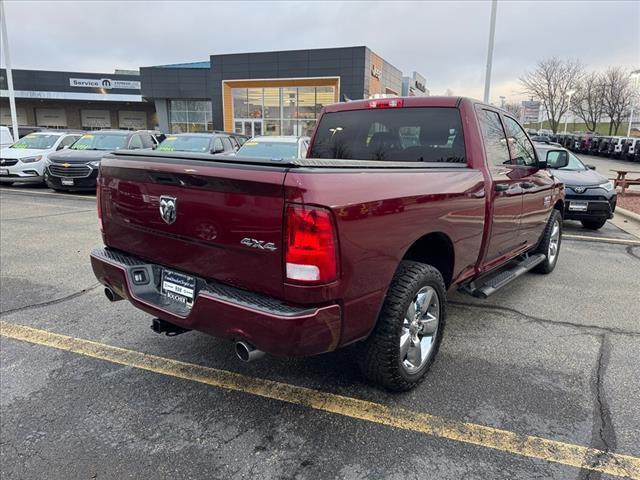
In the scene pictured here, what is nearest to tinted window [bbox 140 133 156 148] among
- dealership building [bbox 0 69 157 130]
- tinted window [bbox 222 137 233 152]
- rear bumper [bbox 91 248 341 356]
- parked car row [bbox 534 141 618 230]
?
tinted window [bbox 222 137 233 152]

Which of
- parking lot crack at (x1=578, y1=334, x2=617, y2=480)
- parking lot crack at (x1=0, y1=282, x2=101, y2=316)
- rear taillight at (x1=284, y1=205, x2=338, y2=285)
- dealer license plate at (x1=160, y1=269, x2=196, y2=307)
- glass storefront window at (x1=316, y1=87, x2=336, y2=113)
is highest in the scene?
glass storefront window at (x1=316, y1=87, x2=336, y2=113)

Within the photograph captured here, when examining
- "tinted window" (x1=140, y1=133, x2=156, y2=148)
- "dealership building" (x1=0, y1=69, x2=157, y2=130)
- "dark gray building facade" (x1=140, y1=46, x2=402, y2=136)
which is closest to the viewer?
"tinted window" (x1=140, y1=133, x2=156, y2=148)

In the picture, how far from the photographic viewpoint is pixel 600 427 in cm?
278

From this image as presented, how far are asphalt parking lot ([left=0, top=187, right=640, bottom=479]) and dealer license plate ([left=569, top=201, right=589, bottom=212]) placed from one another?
4.61 m

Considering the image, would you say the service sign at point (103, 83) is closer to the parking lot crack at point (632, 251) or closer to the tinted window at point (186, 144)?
the tinted window at point (186, 144)

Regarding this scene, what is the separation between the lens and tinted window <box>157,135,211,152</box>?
12633 millimetres

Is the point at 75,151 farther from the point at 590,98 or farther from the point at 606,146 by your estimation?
the point at 590,98

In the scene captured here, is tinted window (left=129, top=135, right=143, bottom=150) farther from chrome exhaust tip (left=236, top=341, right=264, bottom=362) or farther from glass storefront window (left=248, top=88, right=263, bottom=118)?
glass storefront window (left=248, top=88, right=263, bottom=118)

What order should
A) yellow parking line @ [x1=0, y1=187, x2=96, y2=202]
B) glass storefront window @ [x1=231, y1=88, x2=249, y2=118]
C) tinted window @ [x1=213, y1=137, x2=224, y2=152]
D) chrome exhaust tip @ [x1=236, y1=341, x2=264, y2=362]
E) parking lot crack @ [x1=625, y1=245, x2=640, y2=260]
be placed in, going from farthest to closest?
1. glass storefront window @ [x1=231, y1=88, x2=249, y2=118]
2. tinted window @ [x1=213, y1=137, x2=224, y2=152]
3. yellow parking line @ [x1=0, y1=187, x2=96, y2=202]
4. parking lot crack @ [x1=625, y1=245, x2=640, y2=260]
5. chrome exhaust tip @ [x1=236, y1=341, x2=264, y2=362]

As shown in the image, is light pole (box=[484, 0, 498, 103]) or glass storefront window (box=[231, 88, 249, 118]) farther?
glass storefront window (box=[231, 88, 249, 118])

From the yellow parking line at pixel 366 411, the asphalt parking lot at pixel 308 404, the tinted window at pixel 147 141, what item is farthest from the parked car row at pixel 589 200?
the tinted window at pixel 147 141

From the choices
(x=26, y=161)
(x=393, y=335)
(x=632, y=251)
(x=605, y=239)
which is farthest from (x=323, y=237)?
(x=26, y=161)

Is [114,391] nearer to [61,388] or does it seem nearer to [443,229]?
[61,388]

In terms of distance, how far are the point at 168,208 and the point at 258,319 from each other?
0.91m
